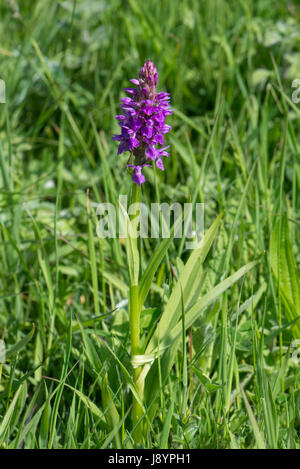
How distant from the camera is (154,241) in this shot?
224 cm

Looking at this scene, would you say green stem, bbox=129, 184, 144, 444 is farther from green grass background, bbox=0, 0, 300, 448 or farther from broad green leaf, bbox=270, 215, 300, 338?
broad green leaf, bbox=270, 215, 300, 338

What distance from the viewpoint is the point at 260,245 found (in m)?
2.06

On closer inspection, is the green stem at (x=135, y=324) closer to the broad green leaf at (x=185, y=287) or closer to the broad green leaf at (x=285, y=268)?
the broad green leaf at (x=185, y=287)

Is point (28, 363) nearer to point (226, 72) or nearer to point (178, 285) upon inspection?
point (178, 285)

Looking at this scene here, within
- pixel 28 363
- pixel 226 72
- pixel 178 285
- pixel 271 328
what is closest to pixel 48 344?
pixel 28 363

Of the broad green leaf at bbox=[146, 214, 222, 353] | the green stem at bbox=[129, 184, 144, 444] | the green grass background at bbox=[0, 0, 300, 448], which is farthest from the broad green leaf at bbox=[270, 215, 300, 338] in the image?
the green stem at bbox=[129, 184, 144, 444]

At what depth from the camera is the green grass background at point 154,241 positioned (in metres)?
1.51

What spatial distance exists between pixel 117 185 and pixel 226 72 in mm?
1055

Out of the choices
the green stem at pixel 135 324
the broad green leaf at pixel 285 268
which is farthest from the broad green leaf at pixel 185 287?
the broad green leaf at pixel 285 268

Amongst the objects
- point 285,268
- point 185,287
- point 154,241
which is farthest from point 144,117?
point 154,241

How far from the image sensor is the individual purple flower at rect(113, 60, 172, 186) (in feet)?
4.42

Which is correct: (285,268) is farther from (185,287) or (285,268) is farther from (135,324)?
(135,324)

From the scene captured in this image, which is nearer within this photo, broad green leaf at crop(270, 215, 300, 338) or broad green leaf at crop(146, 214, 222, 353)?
broad green leaf at crop(146, 214, 222, 353)

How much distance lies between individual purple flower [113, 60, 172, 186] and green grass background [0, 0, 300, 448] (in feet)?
1.37
